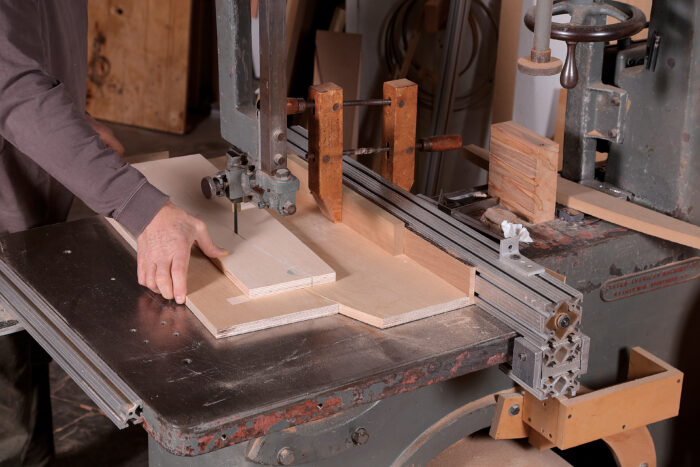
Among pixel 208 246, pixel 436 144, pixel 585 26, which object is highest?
pixel 585 26

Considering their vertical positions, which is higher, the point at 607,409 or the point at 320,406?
the point at 320,406

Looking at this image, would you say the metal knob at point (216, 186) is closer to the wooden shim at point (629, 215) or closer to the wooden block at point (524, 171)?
the wooden block at point (524, 171)

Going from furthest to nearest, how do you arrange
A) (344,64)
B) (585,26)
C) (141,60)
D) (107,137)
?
(141,60) → (344,64) → (107,137) → (585,26)

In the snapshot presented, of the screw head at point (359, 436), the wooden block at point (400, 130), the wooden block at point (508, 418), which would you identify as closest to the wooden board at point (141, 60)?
the wooden block at point (400, 130)

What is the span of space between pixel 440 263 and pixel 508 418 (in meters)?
0.34

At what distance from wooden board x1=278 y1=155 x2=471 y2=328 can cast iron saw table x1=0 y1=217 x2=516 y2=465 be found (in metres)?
0.02

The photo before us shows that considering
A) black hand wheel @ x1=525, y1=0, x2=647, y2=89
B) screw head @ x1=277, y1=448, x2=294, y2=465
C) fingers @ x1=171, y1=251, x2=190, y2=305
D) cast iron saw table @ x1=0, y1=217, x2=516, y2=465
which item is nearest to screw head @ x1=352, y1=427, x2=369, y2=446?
cast iron saw table @ x1=0, y1=217, x2=516, y2=465

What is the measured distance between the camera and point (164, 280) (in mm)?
1597

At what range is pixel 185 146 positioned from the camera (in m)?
4.91

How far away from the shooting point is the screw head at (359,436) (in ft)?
5.14

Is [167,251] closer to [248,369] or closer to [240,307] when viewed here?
[240,307]

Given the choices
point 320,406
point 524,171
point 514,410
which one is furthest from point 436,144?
point 320,406

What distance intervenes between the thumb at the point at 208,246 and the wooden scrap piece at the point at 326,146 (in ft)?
0.90

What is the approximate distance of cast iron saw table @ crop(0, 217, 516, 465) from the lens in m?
1.34
